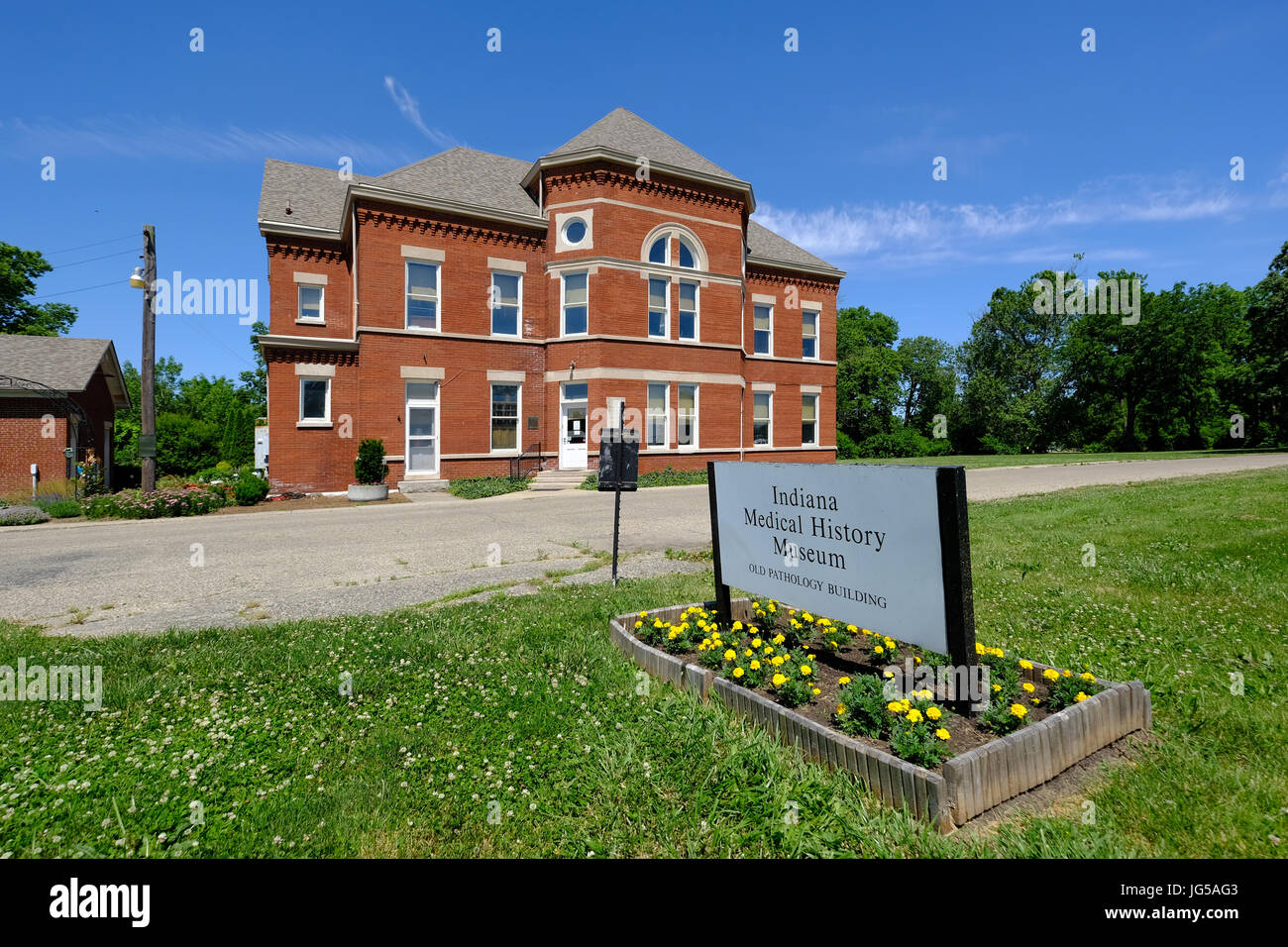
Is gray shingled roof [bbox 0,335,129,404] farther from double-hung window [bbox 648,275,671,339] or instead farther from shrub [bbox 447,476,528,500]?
double-hung window [bbox 648,275,671,339]

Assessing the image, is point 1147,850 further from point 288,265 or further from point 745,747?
point 288,265

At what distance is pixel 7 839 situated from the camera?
8.50 feet

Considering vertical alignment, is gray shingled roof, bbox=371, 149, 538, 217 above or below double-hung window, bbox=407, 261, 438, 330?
above

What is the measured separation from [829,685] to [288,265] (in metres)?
24.7

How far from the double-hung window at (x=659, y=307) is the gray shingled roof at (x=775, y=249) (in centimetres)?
674

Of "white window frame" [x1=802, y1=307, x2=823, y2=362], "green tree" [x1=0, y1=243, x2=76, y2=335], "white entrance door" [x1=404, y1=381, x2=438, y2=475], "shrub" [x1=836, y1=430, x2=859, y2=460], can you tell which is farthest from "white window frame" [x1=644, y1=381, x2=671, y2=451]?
"green tree" [x1=0, y1=243, x2=76, y2=335]

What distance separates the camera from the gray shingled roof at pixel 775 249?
28547 mm

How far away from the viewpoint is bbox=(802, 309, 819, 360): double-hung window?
1174 inches

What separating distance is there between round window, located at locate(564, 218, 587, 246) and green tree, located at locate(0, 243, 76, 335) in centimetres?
4401

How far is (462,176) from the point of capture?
923 inches

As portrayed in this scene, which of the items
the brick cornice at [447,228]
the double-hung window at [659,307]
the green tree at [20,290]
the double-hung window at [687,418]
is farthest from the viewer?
the green tree at [20,290]

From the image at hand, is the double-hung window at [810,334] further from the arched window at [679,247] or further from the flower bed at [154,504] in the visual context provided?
the flower bed at [154,504]

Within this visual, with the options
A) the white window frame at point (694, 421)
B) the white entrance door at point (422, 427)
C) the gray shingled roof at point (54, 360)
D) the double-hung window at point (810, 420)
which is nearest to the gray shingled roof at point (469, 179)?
the white entrance door at point (422, 427)
